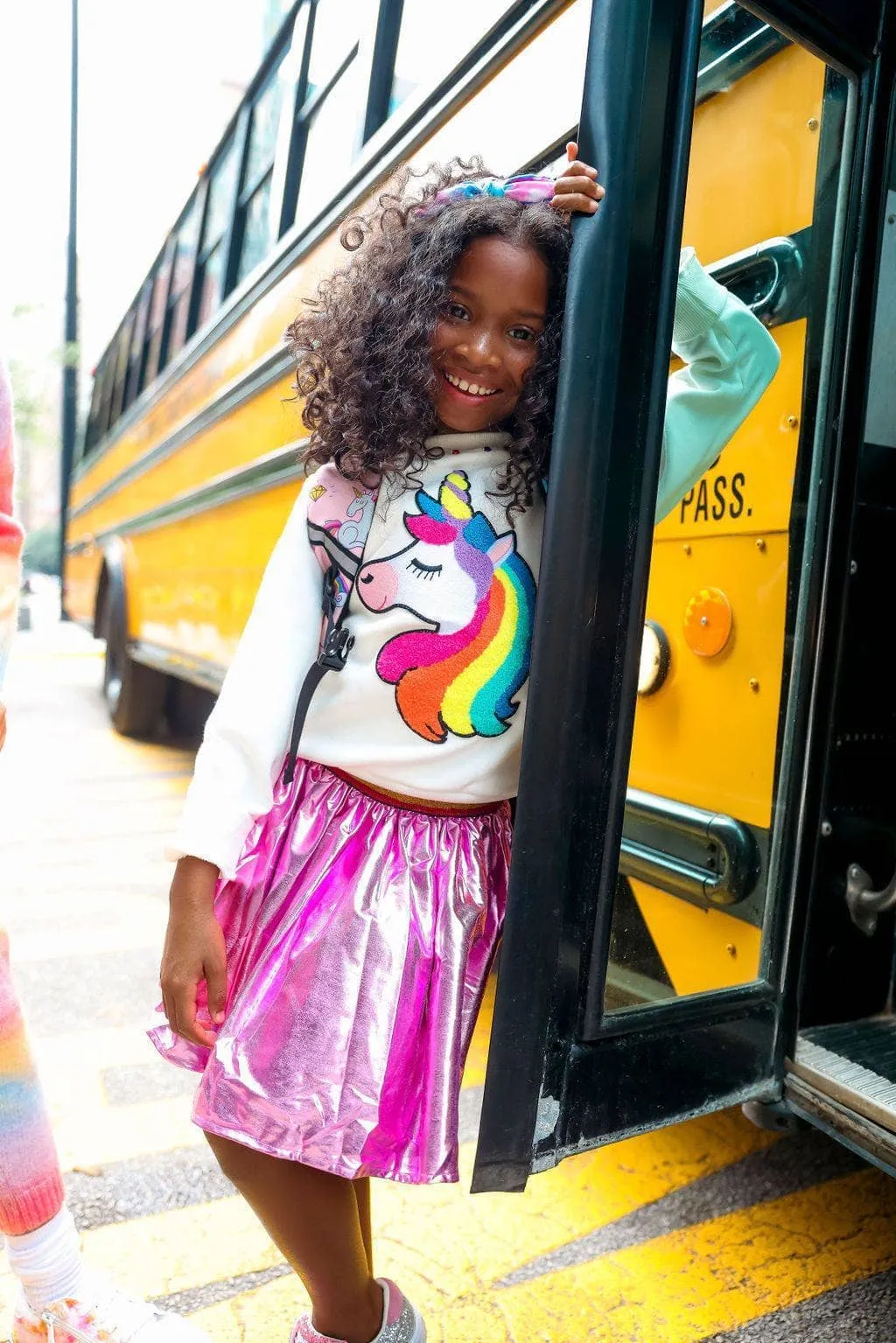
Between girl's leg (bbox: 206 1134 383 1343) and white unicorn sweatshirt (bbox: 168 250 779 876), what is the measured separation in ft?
1.05

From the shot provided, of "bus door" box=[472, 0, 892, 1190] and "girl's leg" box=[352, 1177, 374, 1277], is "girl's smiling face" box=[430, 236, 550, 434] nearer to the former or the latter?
"bus door" box=[472, 0, 892, 1190]

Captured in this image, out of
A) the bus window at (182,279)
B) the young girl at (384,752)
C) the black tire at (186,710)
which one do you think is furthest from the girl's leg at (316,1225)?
the black tire at (186,710)

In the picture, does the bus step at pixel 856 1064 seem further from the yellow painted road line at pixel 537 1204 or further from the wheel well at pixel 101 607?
the wheel well at pixel 101 607

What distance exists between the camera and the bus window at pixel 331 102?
2420 mm

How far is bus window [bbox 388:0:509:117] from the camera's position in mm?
1815

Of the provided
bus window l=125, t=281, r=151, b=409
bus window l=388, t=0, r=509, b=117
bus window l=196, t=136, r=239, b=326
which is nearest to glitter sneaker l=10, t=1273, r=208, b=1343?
bus window l=388, t=0, r=509, b=117

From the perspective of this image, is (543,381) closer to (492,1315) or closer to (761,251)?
(761,251)

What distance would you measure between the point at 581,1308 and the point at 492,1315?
12cm

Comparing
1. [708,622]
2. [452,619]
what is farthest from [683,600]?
[452,619]

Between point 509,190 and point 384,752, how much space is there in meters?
0.58

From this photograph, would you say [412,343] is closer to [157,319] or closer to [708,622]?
[708,622]

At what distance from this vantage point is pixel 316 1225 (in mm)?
1024

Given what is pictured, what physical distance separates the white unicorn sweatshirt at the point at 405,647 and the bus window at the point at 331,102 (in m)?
1.70

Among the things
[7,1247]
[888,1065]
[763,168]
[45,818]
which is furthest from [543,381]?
[45,818]
